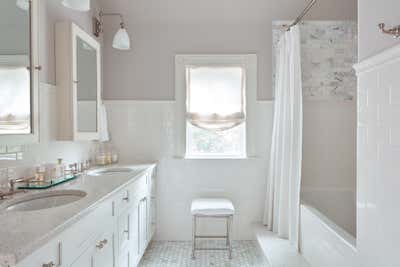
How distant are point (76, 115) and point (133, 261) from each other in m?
1.19

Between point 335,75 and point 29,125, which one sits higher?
point 335,75

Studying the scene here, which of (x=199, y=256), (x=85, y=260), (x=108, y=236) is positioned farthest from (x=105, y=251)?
(x=199, y=256)

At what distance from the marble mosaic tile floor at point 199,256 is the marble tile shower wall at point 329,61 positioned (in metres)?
1.70

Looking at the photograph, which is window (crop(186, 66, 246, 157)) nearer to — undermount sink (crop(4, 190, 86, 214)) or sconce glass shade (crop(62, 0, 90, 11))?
sconce glass shade (crop(62, 0, 90, 11))

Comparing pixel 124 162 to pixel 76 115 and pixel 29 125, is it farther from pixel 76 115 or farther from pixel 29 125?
pixel 29 125

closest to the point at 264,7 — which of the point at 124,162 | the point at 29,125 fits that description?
the point at 124,162

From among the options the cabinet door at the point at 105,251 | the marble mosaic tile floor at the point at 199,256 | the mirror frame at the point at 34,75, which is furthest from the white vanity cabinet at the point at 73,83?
the marble mosaic tile floor at the point at 199,256

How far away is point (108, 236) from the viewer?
1716 mm

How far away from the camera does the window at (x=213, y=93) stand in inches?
130

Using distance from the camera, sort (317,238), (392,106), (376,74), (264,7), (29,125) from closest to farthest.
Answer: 1. (392,106)
2. (376,74)
3. (29,125)
4. (317,238)
5. (264,7)

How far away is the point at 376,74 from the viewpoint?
1.48 m

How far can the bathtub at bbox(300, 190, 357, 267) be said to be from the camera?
6.15ft

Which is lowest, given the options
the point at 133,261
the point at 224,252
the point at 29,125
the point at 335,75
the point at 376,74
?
the point at 224,252

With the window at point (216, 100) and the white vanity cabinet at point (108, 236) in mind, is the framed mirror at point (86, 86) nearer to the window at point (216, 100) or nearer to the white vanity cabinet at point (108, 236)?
the white vanity cabinet at point (108, 236)
